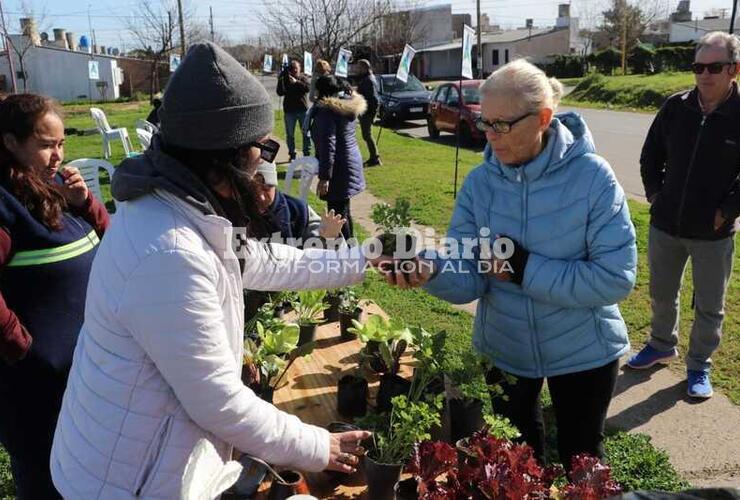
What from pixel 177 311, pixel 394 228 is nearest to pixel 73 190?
pixel 394 228

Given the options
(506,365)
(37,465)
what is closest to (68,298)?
(37,465)

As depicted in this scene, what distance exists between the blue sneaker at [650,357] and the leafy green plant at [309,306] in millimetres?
2057

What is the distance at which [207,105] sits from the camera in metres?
1.37

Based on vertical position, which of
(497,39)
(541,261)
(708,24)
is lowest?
(541,261)

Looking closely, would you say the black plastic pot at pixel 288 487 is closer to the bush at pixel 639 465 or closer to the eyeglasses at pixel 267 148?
the eyeglasses at pixel 267 148

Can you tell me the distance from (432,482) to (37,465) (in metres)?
1.44

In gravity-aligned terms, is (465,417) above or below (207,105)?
below

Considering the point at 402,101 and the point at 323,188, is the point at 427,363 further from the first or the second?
the point at 402,101

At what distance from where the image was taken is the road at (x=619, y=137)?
10258 millimetres

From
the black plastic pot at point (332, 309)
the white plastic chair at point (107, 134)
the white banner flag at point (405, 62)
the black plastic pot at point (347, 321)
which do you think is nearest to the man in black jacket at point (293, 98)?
the white banner flag at point (405, 62)

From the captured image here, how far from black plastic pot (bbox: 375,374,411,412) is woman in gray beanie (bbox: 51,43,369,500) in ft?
3.81

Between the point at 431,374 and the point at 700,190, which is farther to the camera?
the point at 700,190

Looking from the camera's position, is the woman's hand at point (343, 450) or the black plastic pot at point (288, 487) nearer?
the woman's hand at point (343, 450)

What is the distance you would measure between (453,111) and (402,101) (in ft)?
12.3
